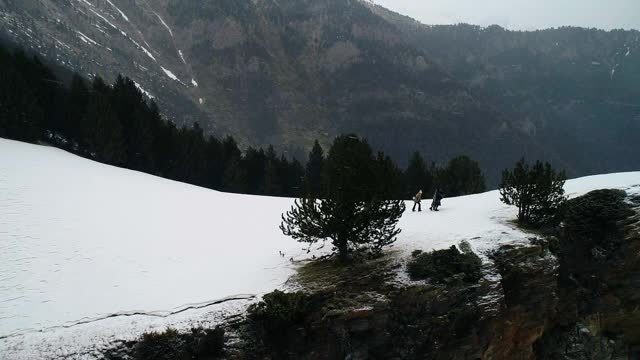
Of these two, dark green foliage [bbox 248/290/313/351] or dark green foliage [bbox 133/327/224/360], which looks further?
dark green foliage [bbox 248/290/313/351]

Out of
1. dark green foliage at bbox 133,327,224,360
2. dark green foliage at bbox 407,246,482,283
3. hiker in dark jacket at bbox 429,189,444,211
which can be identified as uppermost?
hiker in dark jacket at bbox 429,189,444,211

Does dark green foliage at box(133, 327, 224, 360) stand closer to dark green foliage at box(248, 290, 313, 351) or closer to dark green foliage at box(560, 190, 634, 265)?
dark green foliage at box(248, 290, 313, 351)

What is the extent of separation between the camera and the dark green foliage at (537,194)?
2444 centimetres

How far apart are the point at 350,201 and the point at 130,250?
40.8 ft

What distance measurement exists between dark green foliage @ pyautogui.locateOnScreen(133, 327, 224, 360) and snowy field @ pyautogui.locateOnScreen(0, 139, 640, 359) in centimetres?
49

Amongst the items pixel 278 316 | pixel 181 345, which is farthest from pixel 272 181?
pixel 181 345

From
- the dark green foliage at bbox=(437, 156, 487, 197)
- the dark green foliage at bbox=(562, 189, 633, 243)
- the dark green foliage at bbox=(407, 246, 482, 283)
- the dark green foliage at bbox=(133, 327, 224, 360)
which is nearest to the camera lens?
the dark green foliage at bbox=(133, 327, 224, 360)

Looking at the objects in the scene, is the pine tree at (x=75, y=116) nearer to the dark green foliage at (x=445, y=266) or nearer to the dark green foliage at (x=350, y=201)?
the dark green foliage at (x=350, y=201)

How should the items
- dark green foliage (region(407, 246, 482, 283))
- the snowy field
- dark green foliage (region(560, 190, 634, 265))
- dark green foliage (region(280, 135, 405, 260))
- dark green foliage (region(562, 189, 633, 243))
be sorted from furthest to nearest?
dark green foliage (region(562, 189, 633, 243)) < dark green foliage (region(560, 190, 634, 265)) < dark green foliage (region(407, 246, 482, 283)) < dark green foliage (region(280, 135, 405, 260)) < the snowy field

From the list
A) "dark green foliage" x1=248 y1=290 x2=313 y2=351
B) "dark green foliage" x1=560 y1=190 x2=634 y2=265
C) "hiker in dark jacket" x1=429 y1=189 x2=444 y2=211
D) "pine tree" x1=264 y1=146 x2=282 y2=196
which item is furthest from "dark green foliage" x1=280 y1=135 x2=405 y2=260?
"pine tree" x1=264 y1=146 x2=282 y2=196

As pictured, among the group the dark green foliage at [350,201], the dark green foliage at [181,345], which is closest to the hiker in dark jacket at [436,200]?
the dark green foliage at [350,201]

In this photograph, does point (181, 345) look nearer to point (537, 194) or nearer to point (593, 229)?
point (537, 194)

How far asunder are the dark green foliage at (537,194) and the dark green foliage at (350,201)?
9001 millimetres

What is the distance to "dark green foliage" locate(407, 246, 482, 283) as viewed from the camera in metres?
20.0
